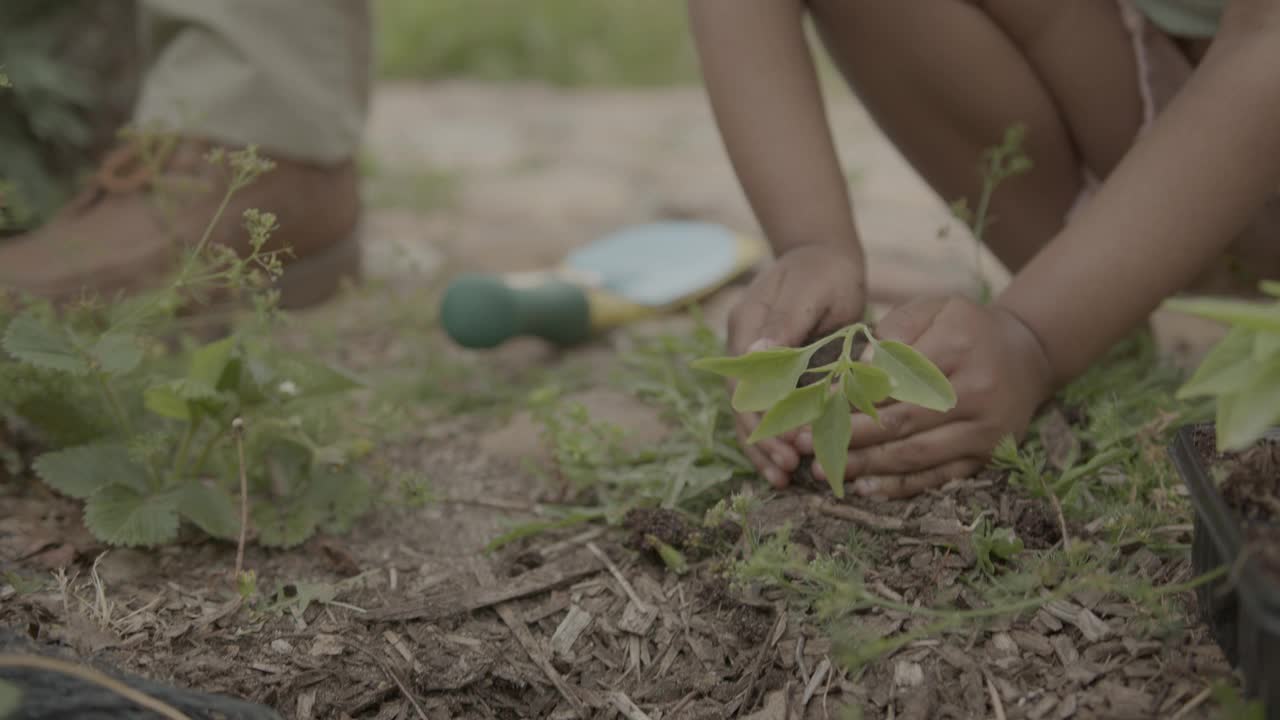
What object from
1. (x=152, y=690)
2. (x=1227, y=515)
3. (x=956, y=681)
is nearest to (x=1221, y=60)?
(x=1227, y=515)

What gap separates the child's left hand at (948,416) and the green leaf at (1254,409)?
1.60 feet

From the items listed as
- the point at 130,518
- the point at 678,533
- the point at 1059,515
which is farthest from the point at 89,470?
the point at 1059,515

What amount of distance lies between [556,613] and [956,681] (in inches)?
17.9

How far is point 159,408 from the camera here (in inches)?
56.5

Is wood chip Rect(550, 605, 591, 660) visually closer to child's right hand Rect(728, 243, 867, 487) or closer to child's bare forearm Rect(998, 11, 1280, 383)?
child's right hand Rect(728, 243, 867, 487)

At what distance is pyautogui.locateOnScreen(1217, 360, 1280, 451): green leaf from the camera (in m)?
0.83

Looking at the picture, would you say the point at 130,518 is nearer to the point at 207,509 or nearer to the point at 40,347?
the point at 207,509

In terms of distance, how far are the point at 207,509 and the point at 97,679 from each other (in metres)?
0.46

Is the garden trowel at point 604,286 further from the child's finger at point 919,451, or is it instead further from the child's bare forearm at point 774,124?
the child's finger at point 919,451

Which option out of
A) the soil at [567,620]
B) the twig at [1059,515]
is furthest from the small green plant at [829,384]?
the twig at [1059,515]

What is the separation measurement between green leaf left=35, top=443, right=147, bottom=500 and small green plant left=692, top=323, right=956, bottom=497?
2.57ft

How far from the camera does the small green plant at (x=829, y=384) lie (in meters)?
1.09

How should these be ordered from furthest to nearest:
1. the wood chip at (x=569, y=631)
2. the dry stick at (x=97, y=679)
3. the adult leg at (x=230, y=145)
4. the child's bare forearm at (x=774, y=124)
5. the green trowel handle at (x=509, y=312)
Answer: the adult leg at (x=230, y=145), the green trowel handle at (x=509, y=312), the child's bare forearm at (x=774, y=124), the wood chip at (x=569, y=631), the dry stick at (x=97, y=679)

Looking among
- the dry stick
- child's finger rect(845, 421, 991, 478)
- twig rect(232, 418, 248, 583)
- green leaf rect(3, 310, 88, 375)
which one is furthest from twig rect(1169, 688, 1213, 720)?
green leaf rect(3, 310, 88, 375)
